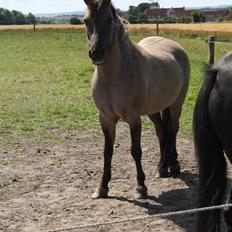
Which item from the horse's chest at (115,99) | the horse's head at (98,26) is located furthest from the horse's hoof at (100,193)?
the horse's head at (98,26)

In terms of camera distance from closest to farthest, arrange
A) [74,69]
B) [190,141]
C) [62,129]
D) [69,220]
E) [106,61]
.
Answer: [69,220]
[106,61]
[190,141]
[62,129]
[74,69]

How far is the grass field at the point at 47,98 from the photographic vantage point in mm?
7293

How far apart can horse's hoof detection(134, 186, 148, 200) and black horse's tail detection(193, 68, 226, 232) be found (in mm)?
1425

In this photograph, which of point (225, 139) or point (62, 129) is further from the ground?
point (225, 139)

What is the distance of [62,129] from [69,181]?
2217mm

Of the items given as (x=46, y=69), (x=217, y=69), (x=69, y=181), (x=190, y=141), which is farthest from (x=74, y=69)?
(x=217, y=69)

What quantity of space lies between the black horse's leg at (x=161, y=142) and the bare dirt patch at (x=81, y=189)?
0.12m

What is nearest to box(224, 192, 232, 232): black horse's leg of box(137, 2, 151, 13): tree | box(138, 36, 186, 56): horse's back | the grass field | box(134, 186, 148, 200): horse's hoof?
the grass field

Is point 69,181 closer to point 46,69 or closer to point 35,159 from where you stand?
point 35,159

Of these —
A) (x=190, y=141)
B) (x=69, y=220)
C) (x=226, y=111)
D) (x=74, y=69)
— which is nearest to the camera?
(x=226, y=111)

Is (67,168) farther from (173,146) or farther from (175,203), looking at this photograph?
(175,203)

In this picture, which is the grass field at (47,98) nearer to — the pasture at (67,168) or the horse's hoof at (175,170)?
the pasture at (67,168)

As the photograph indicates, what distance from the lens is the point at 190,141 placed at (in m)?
6.73

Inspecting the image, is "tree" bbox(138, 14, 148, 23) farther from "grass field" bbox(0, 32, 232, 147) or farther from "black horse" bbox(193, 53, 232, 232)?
"black horse" bbox(193, 53, 232, 232)
